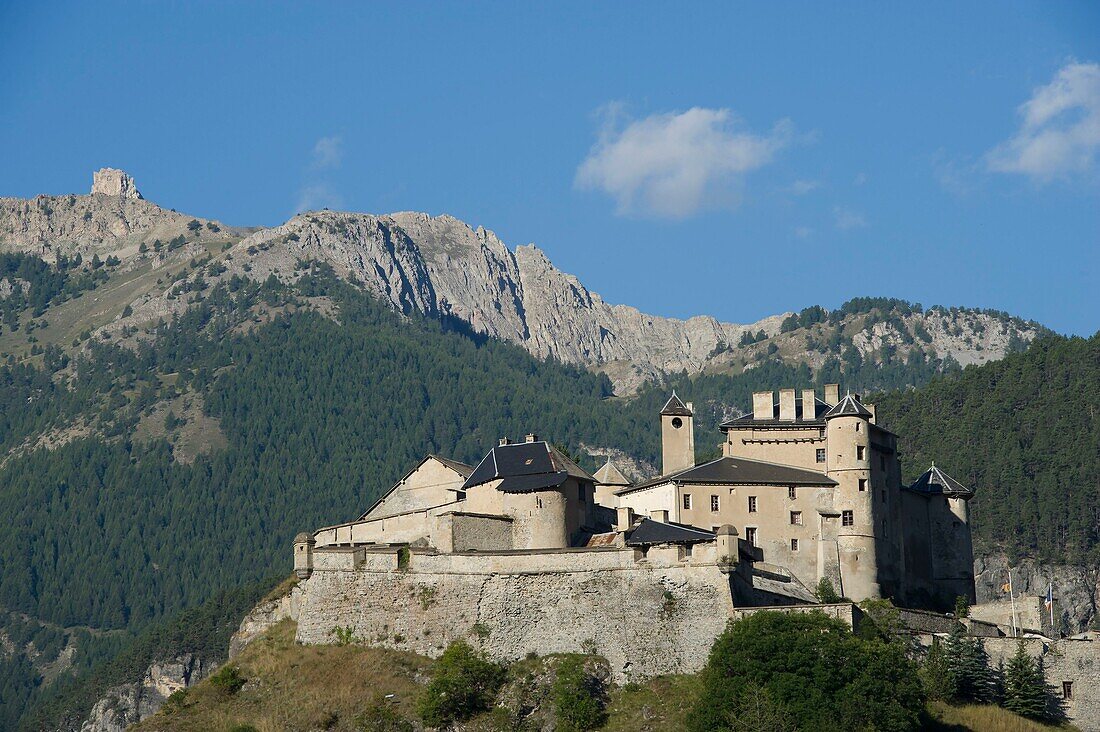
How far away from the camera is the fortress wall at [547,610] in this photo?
81.5 m

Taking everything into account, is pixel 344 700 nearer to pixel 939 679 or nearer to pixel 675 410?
pixel 939 679

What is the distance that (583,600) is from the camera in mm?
83500

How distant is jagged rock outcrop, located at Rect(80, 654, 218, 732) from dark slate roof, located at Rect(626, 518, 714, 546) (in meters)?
99.2

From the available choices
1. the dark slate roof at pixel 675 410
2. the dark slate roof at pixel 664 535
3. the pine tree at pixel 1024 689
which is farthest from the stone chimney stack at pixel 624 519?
the pine tree at pixel 1024 689

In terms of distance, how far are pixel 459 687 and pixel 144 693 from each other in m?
107

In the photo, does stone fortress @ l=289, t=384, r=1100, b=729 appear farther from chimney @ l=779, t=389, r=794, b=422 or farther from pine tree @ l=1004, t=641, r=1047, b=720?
pine tree @ l=1004, t=641, r=1047, b=720

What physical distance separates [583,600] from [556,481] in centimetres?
808

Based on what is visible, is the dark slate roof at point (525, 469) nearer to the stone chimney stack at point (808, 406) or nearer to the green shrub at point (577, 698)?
the green shrub at point (577, 698)

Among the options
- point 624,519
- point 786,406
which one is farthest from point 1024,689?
point 786,406

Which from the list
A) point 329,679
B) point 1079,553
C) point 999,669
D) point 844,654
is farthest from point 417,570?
point 1079,553

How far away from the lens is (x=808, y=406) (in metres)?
98.7

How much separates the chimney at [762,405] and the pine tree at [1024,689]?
68.8 ft

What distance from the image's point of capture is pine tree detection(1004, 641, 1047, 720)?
8319 centimetres

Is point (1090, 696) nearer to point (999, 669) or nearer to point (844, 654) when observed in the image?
point (999, 669)
